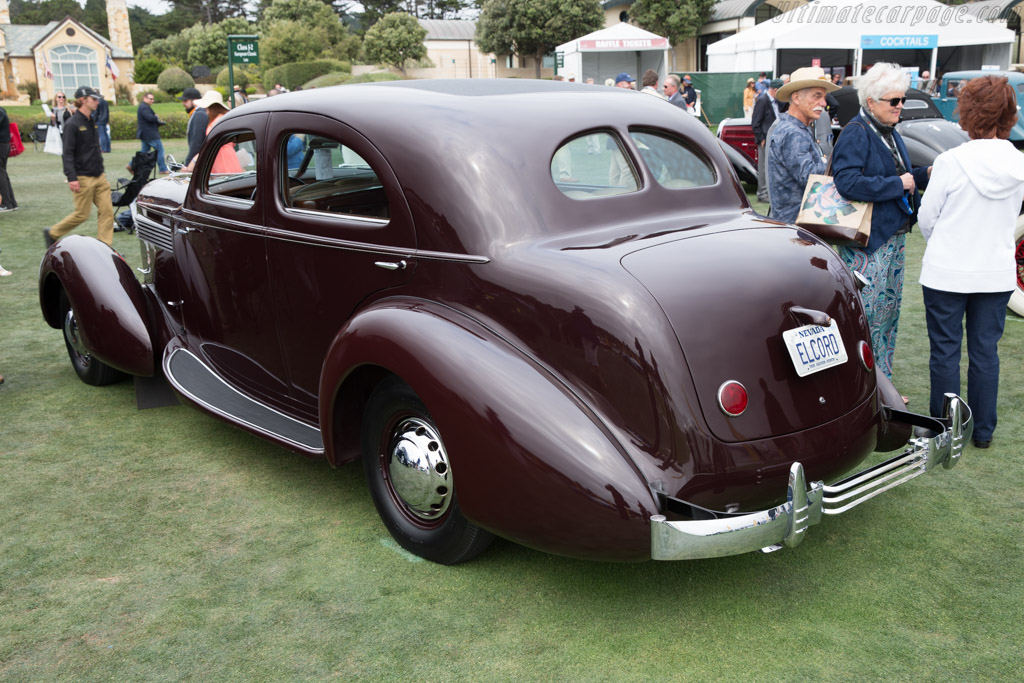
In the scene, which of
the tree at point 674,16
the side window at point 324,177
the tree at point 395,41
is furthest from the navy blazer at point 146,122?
the tree at point 395,41

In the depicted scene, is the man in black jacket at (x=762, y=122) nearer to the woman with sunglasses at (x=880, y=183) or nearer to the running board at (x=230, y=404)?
the woman with sunglasses at (x=880, y=183)

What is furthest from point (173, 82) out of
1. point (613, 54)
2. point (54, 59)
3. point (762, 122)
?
point (762, 122)

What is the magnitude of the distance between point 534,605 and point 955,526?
182cm

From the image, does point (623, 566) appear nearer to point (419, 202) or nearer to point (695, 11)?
point (419, 202)

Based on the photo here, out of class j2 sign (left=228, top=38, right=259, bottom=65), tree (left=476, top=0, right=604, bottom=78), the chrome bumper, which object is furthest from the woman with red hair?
tree (left=476, top=0, right=604, bottom=78)

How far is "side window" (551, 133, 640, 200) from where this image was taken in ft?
11.2

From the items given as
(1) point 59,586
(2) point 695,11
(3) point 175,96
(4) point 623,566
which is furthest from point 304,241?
(3) point 175,96

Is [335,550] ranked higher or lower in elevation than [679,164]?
lower

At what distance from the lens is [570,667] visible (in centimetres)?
268

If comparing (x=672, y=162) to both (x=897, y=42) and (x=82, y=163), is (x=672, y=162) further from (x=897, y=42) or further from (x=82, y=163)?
(x=897, y=42)

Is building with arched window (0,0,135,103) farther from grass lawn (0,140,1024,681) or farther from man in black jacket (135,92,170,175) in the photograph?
grass lawn (0,140,1024,681)

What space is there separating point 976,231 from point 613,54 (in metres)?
31.8

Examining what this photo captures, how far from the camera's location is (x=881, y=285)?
464 centimetres

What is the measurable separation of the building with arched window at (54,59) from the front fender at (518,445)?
70.7m
